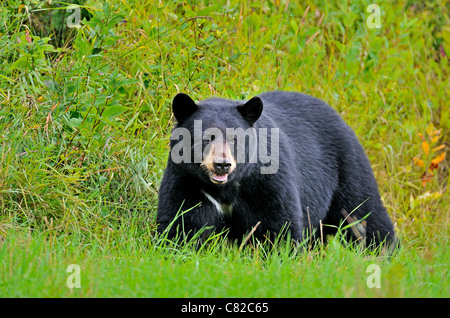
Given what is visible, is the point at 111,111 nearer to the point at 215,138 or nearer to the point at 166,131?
the point at 215,138

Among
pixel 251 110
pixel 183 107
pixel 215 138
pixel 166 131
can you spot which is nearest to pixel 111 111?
pixel 183 107

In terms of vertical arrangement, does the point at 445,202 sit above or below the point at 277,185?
below

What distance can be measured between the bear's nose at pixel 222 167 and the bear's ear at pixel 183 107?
473 mm

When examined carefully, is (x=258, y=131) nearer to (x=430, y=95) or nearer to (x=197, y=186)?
(x=197, y=186)

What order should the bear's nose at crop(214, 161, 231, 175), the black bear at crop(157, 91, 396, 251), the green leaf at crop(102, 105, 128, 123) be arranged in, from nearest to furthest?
1. the bear's nose at crop(214, 161, 231, 175)
2. the black bear at crop(157, 91, 396, 251)
3. the green leaf at crop(102, 105, 128, 123)

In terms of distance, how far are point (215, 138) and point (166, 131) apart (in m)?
1.58

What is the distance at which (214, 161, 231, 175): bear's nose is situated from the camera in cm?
405

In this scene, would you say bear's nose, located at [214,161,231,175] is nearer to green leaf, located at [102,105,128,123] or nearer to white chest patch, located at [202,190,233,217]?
white chest patch, located at [202,190,233,217]

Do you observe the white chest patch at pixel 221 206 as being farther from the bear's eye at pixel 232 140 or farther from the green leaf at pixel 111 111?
the green leaf at pixel 111 111

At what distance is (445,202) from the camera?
22.0 feet

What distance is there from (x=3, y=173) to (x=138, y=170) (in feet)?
3.42

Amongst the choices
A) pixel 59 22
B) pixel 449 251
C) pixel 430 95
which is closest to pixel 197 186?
pixel 449 251

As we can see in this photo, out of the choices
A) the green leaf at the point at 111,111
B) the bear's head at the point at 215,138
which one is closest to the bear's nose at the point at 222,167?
the bear's head at the point at 215,138

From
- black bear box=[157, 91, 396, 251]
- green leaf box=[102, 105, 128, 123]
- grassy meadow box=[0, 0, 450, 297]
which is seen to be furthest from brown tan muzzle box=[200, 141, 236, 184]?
green leaf box=[102, 105, 128, 123]
